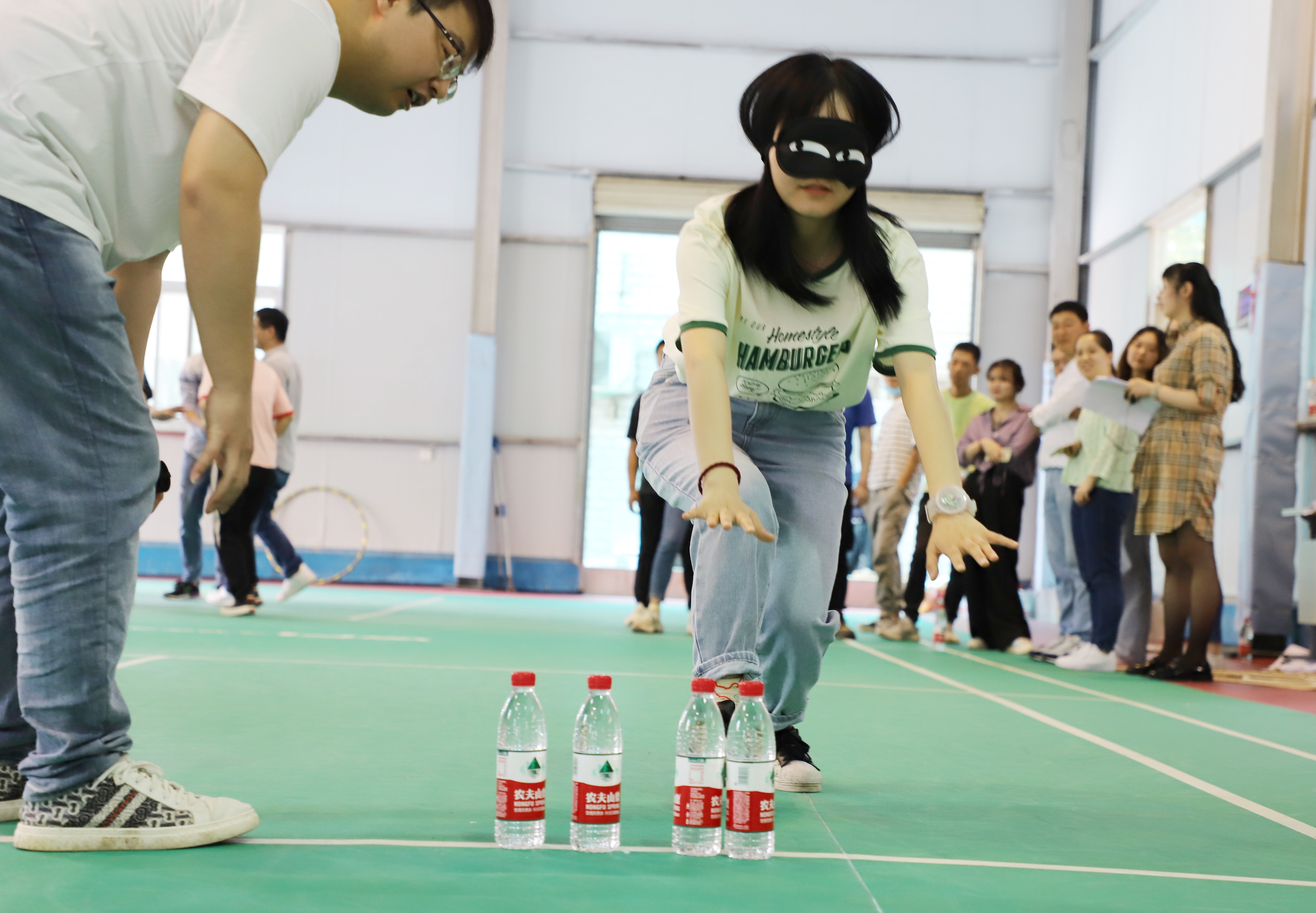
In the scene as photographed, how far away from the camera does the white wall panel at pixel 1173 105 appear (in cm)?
842

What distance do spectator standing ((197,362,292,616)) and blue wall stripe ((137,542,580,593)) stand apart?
4723mm

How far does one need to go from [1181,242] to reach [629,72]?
18.5ft

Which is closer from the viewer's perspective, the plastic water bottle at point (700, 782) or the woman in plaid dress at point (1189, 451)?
the plastic water bottle at point (700, 782)

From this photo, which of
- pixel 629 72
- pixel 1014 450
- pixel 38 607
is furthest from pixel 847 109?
pixel 629 72

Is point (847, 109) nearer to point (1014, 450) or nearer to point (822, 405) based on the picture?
point (822, 405)

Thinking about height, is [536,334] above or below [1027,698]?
above

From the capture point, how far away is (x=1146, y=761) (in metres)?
3.29

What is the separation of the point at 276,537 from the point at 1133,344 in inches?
205

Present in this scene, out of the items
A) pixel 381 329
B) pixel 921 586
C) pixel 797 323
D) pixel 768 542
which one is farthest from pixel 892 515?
pixel 381 329

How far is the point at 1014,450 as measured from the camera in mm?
6844

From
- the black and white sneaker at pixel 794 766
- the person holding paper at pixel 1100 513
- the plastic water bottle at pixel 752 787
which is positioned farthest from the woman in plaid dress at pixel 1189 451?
the plastic water bottle at pixel 752 787

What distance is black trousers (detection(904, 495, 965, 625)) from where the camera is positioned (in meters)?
7.22

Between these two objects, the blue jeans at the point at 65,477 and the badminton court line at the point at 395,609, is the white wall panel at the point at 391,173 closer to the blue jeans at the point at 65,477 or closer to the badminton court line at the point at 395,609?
the badminton court line at the point at 395,609

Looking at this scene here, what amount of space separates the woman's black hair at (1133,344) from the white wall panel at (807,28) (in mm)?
6930
